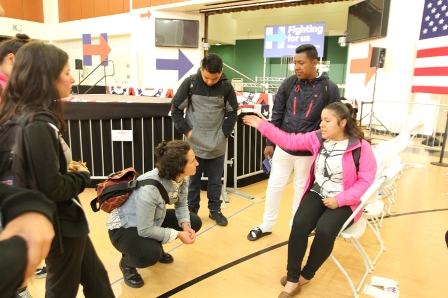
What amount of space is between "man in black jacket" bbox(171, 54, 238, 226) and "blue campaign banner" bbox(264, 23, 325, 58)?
8.74 metres

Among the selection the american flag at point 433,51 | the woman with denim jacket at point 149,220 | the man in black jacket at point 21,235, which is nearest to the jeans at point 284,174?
the woman with denim jacket at point 149,220

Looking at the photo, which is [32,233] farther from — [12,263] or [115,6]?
[115,6]

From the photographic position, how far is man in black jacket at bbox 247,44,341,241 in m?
2.60

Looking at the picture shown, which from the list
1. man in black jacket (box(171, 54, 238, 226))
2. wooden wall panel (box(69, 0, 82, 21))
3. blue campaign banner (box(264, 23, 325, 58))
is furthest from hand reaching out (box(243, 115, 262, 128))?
wooden wall panel (box(69, 0, 82, 21))

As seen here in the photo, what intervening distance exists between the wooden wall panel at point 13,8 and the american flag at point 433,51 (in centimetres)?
1414

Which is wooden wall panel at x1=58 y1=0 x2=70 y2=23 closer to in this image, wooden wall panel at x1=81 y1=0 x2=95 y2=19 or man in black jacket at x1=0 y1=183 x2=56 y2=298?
wooden wall panel at x1=81 y1=0 x2=95 y2=19

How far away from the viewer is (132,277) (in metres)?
2.28

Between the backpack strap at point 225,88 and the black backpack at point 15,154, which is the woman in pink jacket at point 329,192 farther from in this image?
the black backpack at point 15,154

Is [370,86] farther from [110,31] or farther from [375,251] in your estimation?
[110,31]

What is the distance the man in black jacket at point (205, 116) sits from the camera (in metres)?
3.01

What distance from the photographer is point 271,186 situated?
2.89 meters

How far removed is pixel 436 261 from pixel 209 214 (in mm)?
2137

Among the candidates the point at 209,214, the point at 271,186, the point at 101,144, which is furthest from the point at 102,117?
the point at 271,186

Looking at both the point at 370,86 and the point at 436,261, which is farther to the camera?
the point at 370,86
